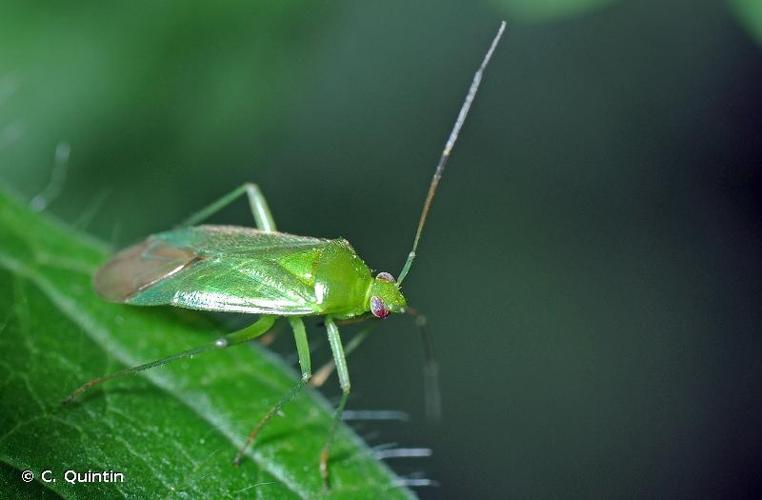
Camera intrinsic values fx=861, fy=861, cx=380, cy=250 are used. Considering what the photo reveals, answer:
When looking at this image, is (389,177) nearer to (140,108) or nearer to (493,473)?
(140,108)

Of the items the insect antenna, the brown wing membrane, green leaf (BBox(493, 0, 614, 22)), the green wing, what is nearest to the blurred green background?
green leaf (BBox(493, 0, 614, 22))

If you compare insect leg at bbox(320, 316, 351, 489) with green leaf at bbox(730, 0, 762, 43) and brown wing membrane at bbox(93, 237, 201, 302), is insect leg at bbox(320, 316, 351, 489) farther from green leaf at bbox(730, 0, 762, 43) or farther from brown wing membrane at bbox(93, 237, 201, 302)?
green leaf at bbox(730, 0, 762, 43)

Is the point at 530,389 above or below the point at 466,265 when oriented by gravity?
below

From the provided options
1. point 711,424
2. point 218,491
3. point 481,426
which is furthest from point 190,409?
point 711,424

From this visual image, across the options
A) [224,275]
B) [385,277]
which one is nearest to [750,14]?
[385,277]

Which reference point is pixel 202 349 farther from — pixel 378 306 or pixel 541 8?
pixel 541 8

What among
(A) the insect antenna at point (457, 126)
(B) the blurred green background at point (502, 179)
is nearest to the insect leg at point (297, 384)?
(A) the insect antenna at point (457, 126)
